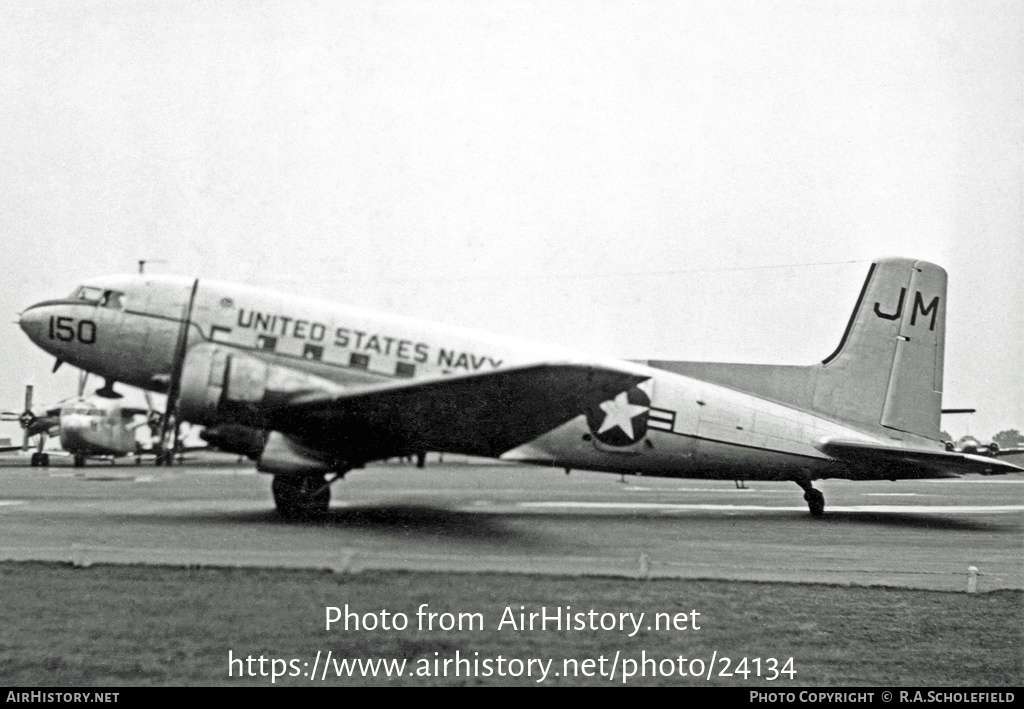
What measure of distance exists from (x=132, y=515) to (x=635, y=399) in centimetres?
814

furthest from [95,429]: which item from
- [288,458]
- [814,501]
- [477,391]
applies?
[814,501]

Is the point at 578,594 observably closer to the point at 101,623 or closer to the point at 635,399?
the point at 101,623

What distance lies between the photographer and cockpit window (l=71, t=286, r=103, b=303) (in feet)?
43.1

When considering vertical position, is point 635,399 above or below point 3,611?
above

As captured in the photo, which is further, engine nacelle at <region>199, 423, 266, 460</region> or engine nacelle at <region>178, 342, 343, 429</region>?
engine nacelle at <region>199, 423, 266, 460</region>

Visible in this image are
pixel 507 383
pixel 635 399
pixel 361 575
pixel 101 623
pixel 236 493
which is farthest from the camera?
Result: pixel 236 493

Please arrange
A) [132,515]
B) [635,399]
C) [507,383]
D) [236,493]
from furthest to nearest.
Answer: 1. [236,493]
2. [635,399]
3. [132,515]
4. [507,383]

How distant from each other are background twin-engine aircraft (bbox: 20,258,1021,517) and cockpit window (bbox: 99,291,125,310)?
0.02m

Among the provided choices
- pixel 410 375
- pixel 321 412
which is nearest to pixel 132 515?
pixel 321 412

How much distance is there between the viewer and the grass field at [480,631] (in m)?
5.38

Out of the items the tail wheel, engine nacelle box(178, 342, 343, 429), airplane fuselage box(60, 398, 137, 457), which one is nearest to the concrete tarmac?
the tail wheel

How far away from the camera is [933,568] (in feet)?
30.6

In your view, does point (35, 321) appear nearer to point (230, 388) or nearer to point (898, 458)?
point (230, 388)

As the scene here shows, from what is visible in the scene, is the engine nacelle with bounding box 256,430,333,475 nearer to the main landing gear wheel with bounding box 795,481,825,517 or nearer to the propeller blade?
the propeller blade
